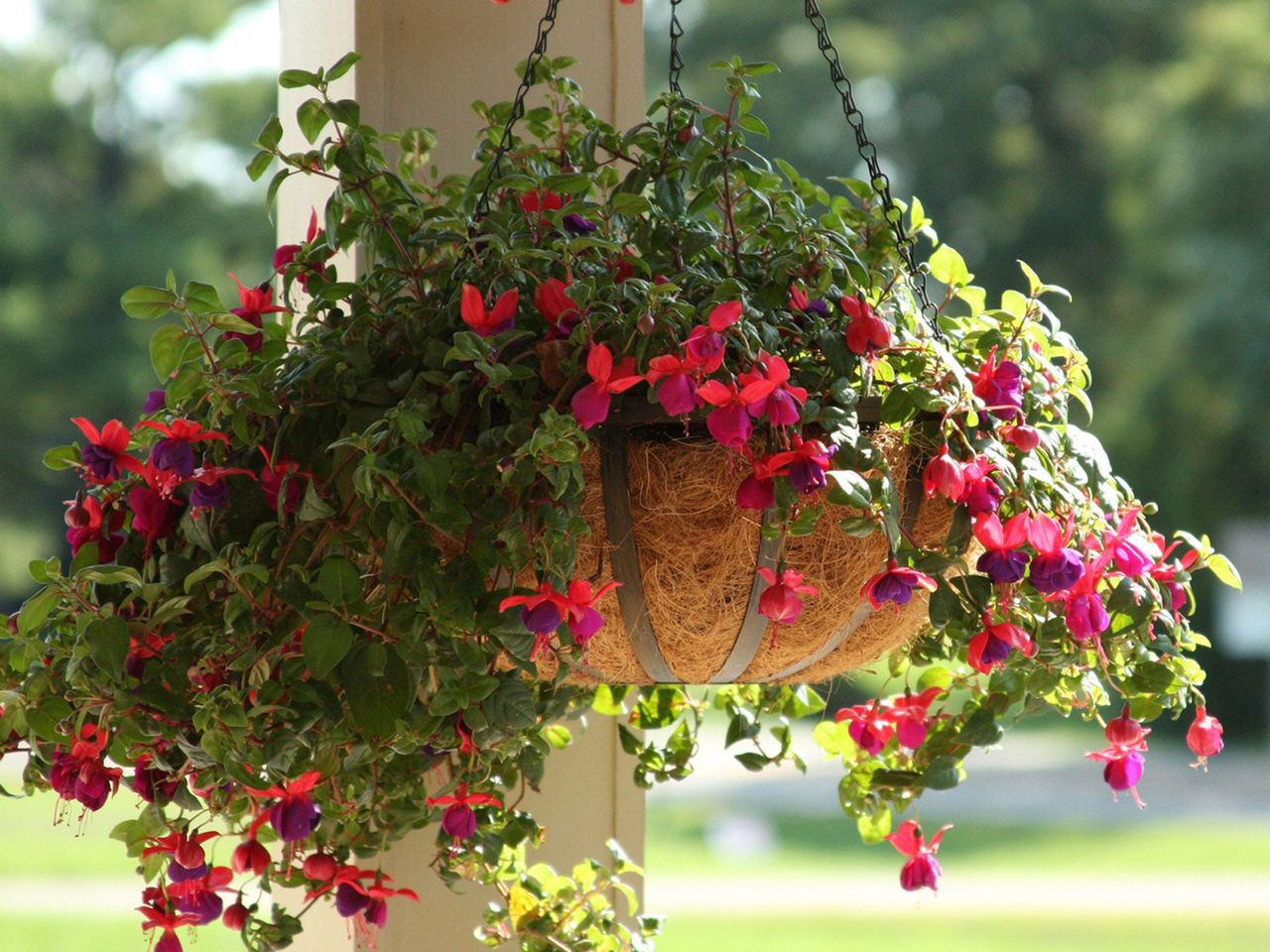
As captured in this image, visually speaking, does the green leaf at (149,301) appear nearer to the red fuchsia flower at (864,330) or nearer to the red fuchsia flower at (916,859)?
the red fuchsia flower at (864,330)

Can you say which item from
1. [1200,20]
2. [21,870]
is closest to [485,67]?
[21,870]

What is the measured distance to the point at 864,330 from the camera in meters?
0.63

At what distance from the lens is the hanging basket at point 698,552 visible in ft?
2.09

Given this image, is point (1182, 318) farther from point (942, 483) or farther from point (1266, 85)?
Result: point (942, 483)

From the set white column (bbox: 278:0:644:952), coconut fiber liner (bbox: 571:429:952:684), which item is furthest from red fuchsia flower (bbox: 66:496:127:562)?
white column (bbox: 278:0:644:952)

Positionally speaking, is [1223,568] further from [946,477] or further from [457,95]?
[457,95]

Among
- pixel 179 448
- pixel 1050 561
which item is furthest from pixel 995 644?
pixel 179 448

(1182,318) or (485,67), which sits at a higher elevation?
(1182,318)

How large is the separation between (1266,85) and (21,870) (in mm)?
6905

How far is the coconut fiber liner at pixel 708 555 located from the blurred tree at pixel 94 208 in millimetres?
7164

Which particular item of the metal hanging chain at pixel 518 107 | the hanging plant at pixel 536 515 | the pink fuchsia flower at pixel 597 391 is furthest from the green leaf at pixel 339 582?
the metal hanging chain at pixel 518 107

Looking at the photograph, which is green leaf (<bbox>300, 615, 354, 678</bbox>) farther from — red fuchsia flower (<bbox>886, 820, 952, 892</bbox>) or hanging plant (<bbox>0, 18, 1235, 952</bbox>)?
red fuchsia flower (<bbox>886, 820, 952, 892</bbox>)

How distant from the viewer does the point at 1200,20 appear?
846cm

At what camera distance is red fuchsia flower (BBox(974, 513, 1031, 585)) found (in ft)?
1.98
